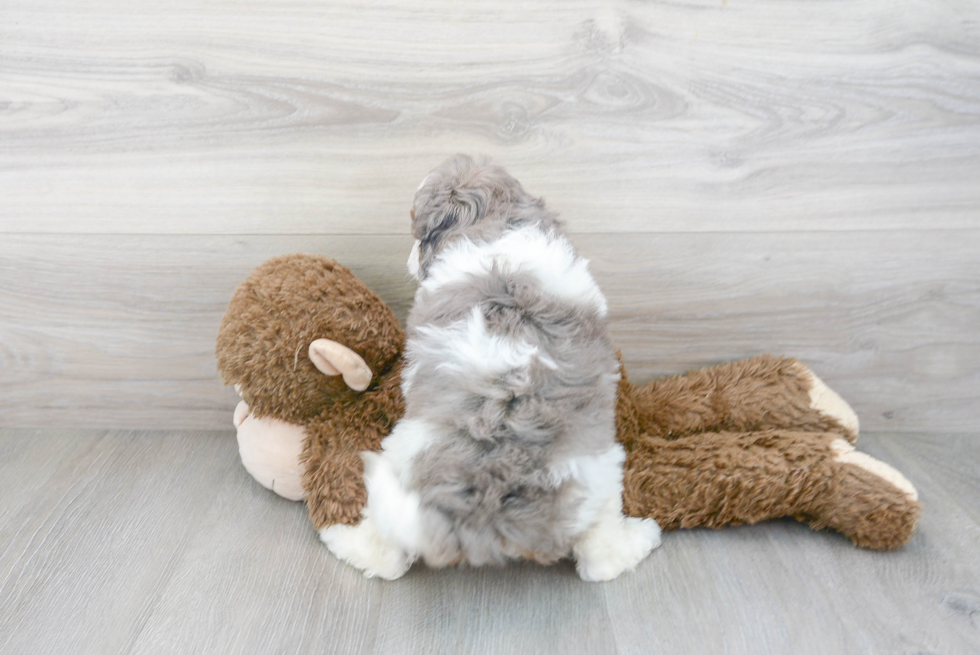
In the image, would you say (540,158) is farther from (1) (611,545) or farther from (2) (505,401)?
(1) (611,545)

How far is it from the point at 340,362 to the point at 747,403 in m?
0.59

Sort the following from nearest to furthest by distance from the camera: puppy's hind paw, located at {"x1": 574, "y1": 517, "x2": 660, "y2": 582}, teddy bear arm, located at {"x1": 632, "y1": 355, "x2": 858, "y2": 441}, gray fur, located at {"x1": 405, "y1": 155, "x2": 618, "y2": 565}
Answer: gray fur, located at {"x1": 405, "y1": 155, "x2": 618, "y2": 565} → puppy's hind paw, located at {"x1": 574, "y1": 517, "x2": 660, "y2": 582} → teddy bear arm, located at {"x1": 632, "y1": 355, "x2": 858, "y2": 441}

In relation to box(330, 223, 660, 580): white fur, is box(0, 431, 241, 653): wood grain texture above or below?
below

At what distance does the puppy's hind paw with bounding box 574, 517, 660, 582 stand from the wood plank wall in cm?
29

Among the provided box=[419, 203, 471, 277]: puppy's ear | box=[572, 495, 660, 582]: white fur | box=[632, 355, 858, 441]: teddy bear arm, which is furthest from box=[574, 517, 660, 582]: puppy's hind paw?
box=[419, 203, 471, 277]: puppy's ear

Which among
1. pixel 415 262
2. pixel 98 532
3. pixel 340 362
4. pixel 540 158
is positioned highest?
pixel 540 158

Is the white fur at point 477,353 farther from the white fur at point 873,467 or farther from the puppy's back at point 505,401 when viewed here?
the white fur at point 873,467

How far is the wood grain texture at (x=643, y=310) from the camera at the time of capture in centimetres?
94

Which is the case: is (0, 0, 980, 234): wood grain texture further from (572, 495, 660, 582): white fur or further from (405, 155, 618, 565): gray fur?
(572, 495, 660, 582): white fur

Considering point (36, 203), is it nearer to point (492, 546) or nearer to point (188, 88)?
point (188, 88)

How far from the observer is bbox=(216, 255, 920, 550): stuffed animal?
2.60 feet

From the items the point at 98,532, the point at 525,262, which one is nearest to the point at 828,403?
the point at 525,262

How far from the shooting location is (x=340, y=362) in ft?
2.57

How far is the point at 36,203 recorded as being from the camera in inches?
36.6
